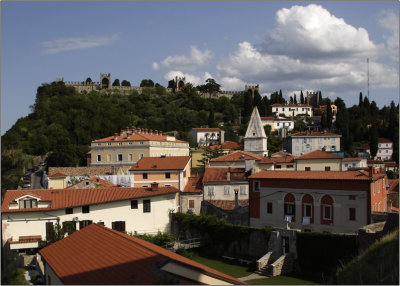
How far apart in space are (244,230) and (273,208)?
3.43 meters

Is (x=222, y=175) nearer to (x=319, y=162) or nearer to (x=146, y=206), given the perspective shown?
(x=146, y=206)

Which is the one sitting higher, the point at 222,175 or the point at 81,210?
the point at 222,175

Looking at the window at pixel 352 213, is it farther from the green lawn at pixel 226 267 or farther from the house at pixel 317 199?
the green lawn at pixel 226 267

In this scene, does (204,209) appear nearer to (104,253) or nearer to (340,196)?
(340,196)

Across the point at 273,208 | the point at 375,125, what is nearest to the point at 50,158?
the point at 273,208

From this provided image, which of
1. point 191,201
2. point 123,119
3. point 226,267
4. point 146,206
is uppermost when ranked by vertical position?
point 123,119

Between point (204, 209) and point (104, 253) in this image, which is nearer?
point (104, 253)

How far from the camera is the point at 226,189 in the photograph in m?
38.2

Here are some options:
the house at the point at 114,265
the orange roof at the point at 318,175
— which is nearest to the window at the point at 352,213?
the orange roof at the point at 318,175

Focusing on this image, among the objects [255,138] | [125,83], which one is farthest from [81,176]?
[125,83]

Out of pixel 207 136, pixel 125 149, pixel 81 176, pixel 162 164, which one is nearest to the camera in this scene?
pixel 162 164

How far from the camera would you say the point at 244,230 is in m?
29.9

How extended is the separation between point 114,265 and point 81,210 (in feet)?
55.6

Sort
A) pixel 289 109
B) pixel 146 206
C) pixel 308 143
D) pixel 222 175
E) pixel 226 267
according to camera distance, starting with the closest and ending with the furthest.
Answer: pixel 226 267, pixel 146 206, pixel 222 175, pixel 308 143, pixel 289 109
